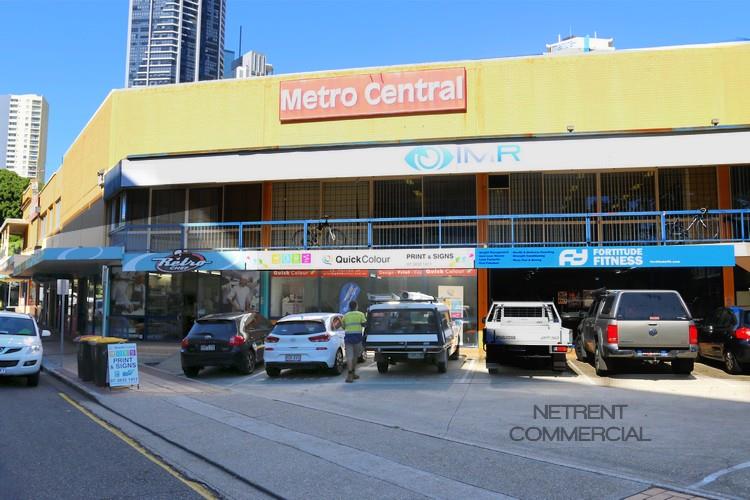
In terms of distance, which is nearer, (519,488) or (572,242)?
(519,488)

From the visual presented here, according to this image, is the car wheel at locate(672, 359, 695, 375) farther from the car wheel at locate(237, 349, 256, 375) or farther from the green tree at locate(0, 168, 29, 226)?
the green tree at locate(0, 168, 29, 226)

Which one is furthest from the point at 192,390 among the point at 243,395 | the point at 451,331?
the point at 451,331

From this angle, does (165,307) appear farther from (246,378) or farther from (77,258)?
(246,378)

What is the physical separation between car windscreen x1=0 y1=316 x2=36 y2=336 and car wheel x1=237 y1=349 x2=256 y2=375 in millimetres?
4861

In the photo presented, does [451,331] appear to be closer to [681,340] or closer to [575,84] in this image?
[681,340]

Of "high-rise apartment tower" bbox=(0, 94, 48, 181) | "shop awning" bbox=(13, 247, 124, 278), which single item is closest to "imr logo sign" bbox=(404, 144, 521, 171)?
"shop awning" bbox=(13, 247, 124, 278)

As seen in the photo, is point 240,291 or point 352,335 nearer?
point 352,335

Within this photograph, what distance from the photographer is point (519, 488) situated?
5.97 metres

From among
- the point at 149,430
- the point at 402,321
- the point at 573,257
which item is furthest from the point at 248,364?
the point at 573,257

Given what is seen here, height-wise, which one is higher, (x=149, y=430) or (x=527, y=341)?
(x=527, y=341)

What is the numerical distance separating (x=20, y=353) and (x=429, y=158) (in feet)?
38.8

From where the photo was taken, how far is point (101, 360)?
44.2ft

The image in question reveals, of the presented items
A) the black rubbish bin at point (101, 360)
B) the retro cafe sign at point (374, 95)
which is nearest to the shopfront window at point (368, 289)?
the retro cafe sign at point (374, 95)

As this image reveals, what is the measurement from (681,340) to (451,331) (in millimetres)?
5396
